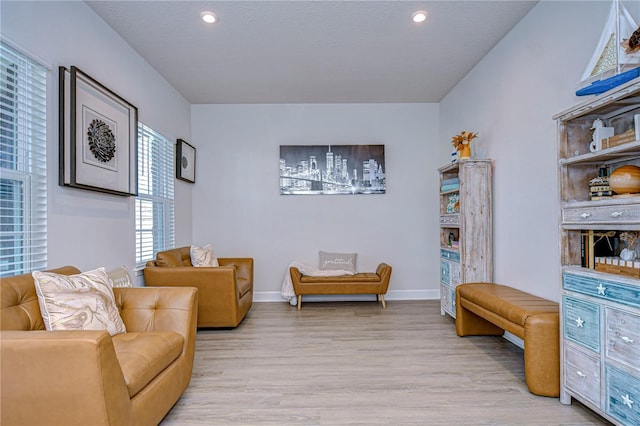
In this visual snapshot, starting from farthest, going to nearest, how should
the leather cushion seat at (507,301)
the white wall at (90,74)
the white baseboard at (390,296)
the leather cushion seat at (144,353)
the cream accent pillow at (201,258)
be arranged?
the white baseboard at (390,296), the cream accent pillow at (201,258), the leather cushion seat at (507,301), the white wall at (90,74), the leather cushion seat at (144,353)

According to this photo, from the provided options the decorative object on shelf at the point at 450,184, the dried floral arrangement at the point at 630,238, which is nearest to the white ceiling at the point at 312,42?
the decorative object on shelf at the point at 450,184

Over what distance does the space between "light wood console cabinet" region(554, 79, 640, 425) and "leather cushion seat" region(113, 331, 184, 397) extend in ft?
7.87

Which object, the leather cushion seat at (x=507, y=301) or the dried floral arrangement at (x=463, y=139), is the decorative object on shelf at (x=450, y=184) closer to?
the dried floral arrangement at (x=463, y=139)

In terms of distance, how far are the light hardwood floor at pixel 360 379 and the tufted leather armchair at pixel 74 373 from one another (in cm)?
42

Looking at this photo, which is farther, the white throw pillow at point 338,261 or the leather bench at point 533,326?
the white throw pillow at point 338,261

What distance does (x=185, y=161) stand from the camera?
4.70m

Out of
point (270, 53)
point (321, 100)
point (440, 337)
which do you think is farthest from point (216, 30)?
point (440, 337)

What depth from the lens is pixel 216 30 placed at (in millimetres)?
3094

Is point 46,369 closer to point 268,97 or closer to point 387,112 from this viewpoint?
point 268,97

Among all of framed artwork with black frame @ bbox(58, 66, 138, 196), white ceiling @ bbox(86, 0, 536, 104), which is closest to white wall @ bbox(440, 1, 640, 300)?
white ceiling @ bbox(86, 0, 536, 104)

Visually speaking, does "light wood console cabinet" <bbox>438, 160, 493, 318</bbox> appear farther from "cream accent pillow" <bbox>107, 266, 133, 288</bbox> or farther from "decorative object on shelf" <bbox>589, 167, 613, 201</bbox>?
"cream accent pillow" <bbox>107, 266, 133, 288</bbox>

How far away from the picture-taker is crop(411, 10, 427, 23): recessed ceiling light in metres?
2.86

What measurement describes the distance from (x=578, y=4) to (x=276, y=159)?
3.71m

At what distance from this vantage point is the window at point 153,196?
3.64 meters
